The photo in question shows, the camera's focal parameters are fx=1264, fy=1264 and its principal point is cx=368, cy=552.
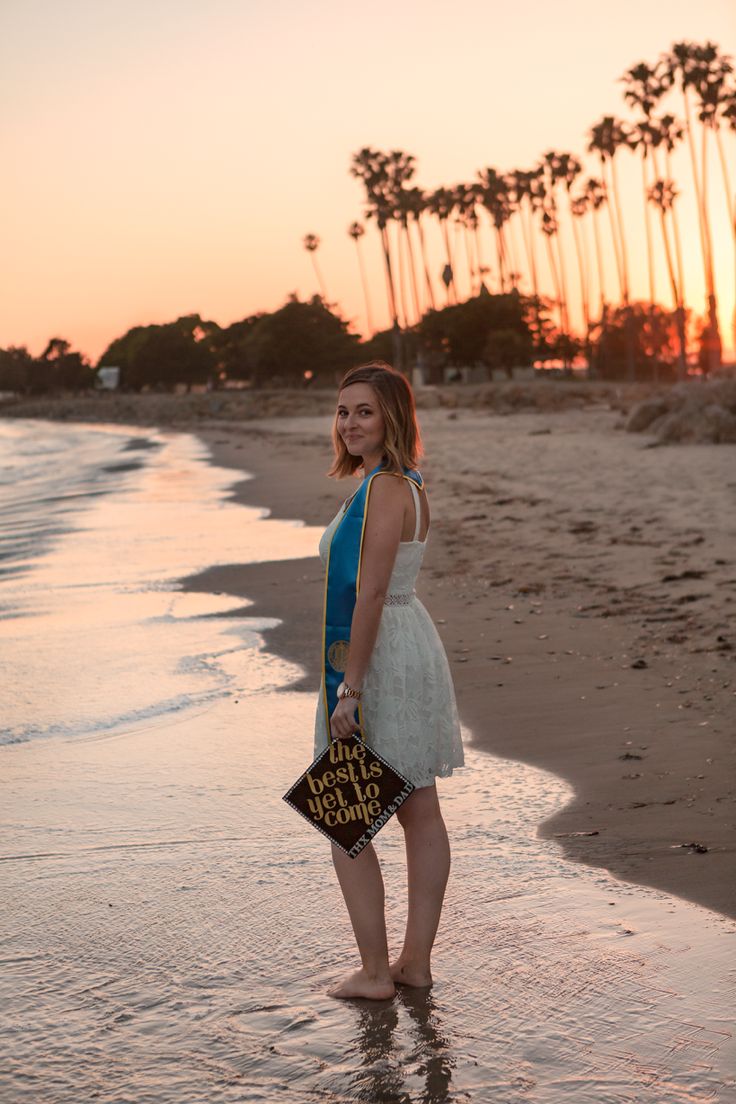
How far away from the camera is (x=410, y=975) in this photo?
347 cm

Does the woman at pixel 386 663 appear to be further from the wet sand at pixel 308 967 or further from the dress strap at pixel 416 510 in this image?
the wet sand at pixel 308 967

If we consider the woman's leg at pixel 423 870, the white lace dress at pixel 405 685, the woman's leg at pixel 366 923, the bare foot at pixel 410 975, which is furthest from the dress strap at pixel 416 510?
the bare foot at pixel 410 975

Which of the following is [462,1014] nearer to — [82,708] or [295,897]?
[295,897]

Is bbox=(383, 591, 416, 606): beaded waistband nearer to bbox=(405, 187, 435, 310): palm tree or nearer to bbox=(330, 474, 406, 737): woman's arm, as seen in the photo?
bbox=(330, 474, 406, 737): woman's arm

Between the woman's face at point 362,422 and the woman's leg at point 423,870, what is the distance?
0.96m

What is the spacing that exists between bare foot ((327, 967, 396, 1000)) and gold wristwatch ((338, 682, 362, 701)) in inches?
30.2

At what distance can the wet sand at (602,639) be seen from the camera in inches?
184

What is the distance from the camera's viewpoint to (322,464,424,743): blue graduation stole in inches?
131

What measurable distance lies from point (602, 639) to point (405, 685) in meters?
4.57

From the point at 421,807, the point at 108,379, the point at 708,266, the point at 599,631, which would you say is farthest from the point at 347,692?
the point at 108,379

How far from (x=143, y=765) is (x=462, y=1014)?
2.69m

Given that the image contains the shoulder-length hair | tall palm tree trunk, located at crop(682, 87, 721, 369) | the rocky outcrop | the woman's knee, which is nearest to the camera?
the shoulder-length hair

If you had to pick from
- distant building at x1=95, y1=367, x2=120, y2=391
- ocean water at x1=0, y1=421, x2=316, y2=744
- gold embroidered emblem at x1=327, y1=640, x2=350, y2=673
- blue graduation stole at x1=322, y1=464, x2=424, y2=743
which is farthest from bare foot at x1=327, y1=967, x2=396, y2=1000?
distant building at x1=95, y1=367, x2=120, y2=391

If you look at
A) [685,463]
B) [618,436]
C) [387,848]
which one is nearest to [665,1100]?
[387,848]
